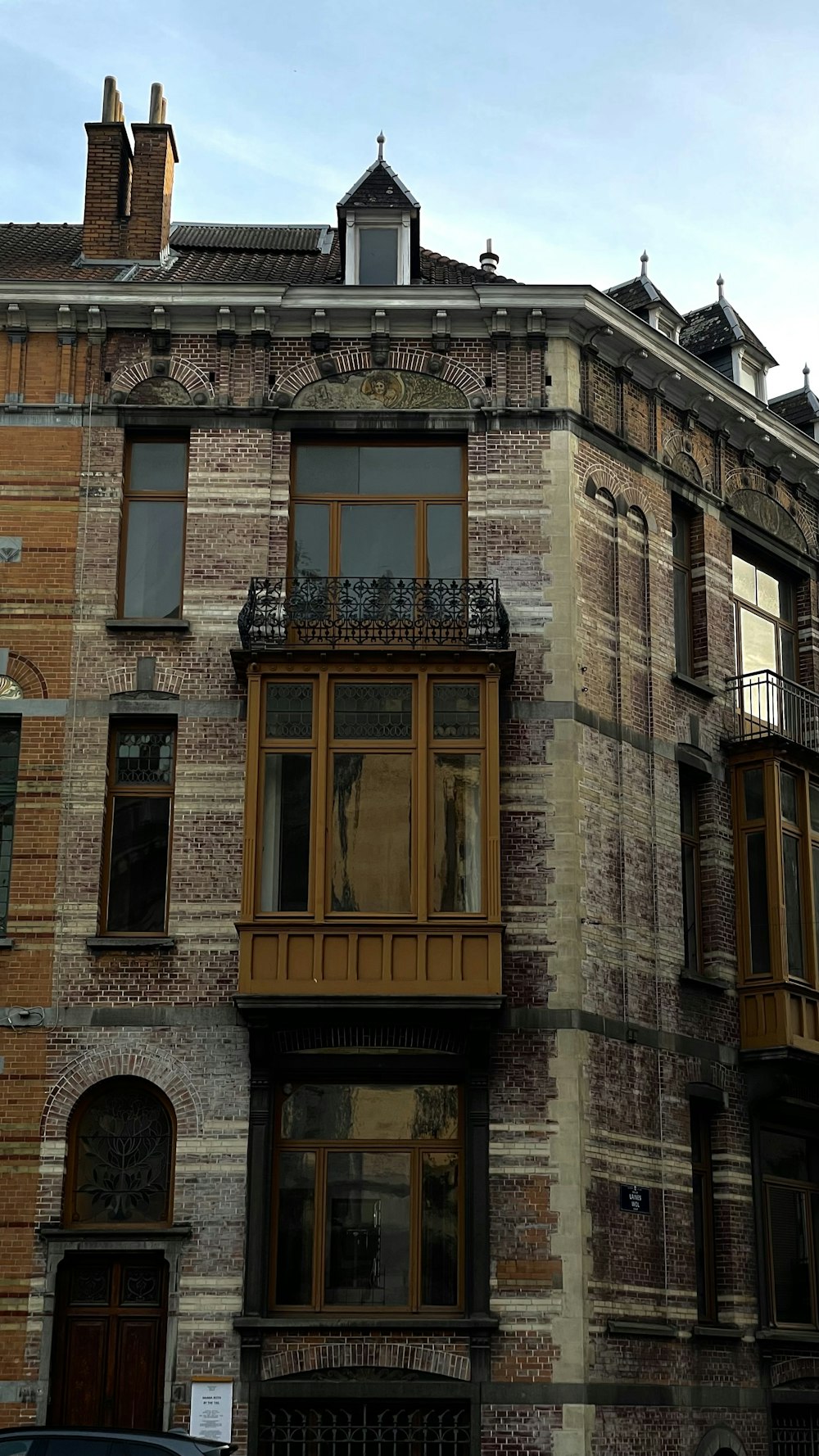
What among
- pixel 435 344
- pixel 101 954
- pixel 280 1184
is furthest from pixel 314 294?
pixel 280 1184

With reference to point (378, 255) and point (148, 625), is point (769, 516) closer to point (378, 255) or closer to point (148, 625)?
point (378, 255)

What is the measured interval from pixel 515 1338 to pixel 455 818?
540 cm

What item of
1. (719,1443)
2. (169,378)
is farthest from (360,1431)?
(169,378)

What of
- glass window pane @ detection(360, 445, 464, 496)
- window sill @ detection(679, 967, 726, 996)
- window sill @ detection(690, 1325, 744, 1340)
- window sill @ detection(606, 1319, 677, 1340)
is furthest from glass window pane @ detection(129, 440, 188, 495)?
window sill @ detection(690, 1325, 744, 1340)

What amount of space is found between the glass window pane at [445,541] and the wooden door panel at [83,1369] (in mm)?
9001

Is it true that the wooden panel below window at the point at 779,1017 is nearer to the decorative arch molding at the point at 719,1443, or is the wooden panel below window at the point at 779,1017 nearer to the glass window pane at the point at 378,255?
the decorative arch molding at the point at 719,1443

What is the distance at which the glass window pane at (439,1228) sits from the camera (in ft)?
65.9

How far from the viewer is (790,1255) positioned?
23.1 meters

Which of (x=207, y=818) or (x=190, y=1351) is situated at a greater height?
(x=207, y=818)

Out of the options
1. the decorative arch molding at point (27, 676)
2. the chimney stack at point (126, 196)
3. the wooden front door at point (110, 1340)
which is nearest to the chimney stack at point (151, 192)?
the chimney stack at point (126, 196)

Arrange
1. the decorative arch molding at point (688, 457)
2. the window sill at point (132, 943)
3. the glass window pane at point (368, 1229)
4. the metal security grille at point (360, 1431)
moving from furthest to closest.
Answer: the decorative arch molding at point (688, 457)
the window sill at point (132, 943)
the glass window pane at point (368, 1229)
the metal security grille at point (360, 1431)

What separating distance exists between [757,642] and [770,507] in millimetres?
1898

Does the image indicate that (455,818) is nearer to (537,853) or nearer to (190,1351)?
(537,853)

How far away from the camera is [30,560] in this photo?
22328 millimetres
